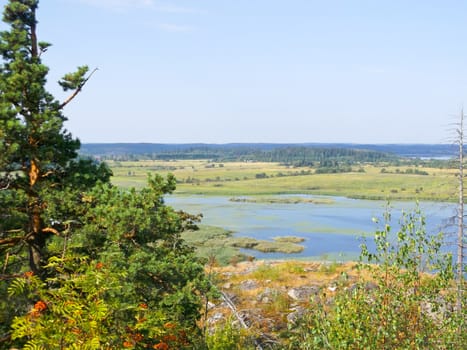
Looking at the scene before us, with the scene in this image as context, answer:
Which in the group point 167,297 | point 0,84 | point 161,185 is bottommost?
point 167,297

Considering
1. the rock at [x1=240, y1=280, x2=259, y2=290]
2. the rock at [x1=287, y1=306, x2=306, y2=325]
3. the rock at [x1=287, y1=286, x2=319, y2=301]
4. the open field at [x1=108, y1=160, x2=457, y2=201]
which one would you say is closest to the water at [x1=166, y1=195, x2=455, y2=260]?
the open field at [x1=108, y1=160, x2=457, y2=201]

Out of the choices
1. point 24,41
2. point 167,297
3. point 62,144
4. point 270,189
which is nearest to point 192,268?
point 167,297

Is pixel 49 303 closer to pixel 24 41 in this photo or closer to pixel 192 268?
pixel 192 268

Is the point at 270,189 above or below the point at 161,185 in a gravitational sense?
below

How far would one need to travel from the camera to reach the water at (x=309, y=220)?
44.2 m

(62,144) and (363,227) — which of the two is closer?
(62,144)

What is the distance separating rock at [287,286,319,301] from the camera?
19219mm

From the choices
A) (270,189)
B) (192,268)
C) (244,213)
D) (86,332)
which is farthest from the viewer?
(270,189)

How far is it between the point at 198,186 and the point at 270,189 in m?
16.1

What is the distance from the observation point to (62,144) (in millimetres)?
10742

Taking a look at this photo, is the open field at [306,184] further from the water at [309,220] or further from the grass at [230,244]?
the grass at [230,244]

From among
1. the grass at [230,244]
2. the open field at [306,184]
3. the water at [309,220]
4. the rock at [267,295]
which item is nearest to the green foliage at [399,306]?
the rock at [267,295]

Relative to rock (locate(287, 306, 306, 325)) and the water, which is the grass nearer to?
the water

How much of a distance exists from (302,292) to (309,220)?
140ft
